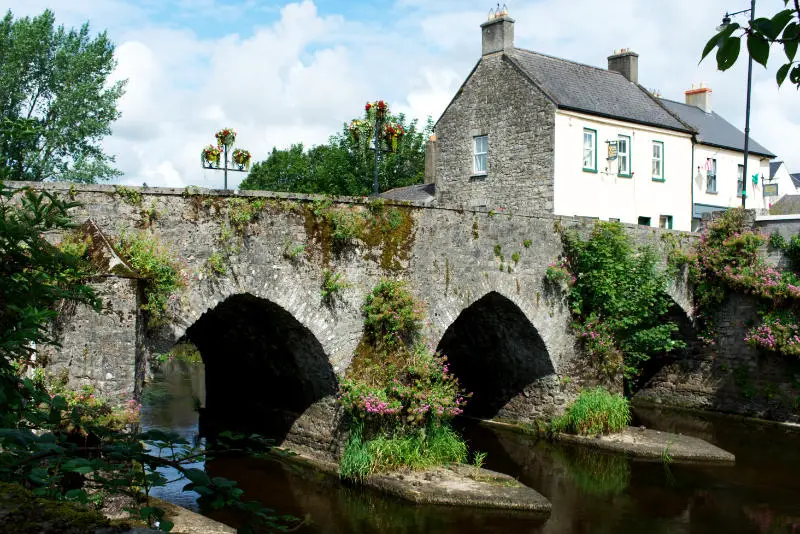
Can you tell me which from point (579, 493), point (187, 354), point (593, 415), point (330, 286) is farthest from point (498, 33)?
point (187, 354)

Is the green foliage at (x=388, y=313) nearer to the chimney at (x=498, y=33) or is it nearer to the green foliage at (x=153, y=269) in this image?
the green foliage at (x=153, y=269)

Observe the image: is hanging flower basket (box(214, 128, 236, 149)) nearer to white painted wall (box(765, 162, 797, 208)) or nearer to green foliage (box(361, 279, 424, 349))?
green foliage (box(361, 279, 424, 349))

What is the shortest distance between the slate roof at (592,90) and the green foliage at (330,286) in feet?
31.8

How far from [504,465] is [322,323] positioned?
442 centimetres

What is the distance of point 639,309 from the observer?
49.9 feet

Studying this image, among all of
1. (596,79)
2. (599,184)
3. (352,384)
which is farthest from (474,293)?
(596,79)

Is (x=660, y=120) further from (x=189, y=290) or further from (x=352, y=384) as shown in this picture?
(x=189, y=290)

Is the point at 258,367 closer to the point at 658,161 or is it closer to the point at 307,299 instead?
the point at 307,299

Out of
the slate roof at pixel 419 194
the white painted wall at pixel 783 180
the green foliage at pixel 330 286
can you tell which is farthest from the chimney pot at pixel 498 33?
the white painted wall at pixel 783 180

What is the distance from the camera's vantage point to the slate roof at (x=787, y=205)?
32094 mm

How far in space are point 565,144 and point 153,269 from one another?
1249 centimetres

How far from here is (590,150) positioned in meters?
19.9

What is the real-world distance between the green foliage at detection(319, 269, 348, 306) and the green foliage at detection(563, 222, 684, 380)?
5.25 m

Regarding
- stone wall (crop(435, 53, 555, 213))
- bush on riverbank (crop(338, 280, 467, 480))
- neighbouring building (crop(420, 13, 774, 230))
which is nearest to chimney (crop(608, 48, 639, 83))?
neighbouring building (crop(420, 13, 774, 230))
